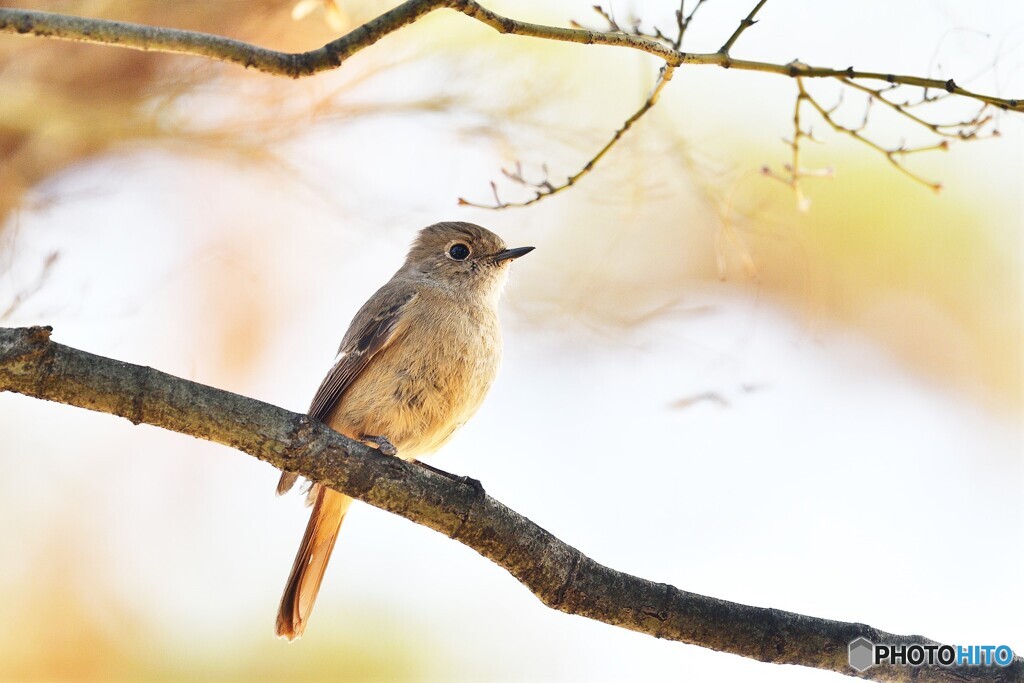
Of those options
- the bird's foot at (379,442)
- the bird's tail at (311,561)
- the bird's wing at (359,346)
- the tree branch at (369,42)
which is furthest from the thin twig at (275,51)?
the bird's tail at (311,561)

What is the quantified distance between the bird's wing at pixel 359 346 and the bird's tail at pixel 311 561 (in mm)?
255

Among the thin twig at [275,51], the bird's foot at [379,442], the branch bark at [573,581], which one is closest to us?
the thin twig at [275,51]

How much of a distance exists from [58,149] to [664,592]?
3175 millimetres

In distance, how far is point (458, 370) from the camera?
12.6 ft

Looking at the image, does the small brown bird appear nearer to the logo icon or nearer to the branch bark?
the branch bark

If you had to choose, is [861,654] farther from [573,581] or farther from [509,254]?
[509,254]

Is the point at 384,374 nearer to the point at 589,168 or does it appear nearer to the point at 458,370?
the point at 458,370

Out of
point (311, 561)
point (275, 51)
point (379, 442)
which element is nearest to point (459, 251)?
point (379, 442)

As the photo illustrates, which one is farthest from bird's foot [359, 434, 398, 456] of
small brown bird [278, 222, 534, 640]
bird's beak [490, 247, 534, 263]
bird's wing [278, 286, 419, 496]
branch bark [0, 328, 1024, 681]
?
bird's beak [490, 247, 534, 263]

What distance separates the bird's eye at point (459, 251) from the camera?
4.60m

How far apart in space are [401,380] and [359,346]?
12.5 inches

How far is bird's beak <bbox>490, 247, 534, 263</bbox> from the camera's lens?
4.47 meters

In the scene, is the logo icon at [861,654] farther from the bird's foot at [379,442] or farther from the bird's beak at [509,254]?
the bird's beak at [509,254]

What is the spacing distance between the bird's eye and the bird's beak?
0.14 m
